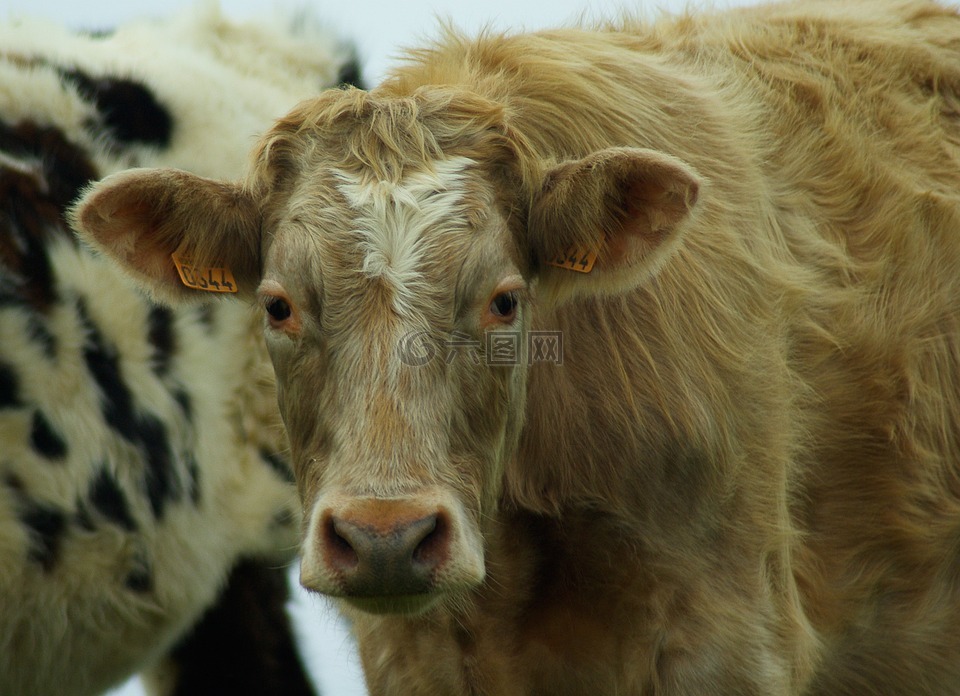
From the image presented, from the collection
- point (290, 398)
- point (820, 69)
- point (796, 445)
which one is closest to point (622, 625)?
point (796, 445)

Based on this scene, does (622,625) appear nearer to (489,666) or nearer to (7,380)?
(489,666)

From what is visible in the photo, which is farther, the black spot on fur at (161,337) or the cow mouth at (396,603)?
the black spot on fur at (161,337)

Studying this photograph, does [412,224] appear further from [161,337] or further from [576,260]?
[161,337]

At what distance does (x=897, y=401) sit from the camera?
464 centimetres

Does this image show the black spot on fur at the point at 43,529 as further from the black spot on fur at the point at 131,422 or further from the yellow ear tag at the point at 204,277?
the yellow ear tag at the point at 204,277

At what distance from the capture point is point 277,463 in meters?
6.11

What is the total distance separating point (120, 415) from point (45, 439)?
1.11 ft

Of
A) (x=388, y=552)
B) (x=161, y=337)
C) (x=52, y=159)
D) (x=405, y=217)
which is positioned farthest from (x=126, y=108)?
(x=388, y=552)

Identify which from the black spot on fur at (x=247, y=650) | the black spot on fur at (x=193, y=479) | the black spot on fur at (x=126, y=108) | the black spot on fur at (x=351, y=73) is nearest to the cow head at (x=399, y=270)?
the black spot on fur at (x=193, y=479)

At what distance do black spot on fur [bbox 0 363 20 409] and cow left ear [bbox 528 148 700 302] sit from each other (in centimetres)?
224

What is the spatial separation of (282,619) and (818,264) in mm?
3229

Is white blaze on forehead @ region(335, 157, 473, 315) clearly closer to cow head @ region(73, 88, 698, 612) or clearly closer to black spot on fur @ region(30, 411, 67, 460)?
cow head @ region(73, 88, 698, 612)

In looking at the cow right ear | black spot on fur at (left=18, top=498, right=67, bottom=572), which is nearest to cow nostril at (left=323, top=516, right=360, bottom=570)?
the cow right ear

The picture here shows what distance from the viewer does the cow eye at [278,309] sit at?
3.66m
